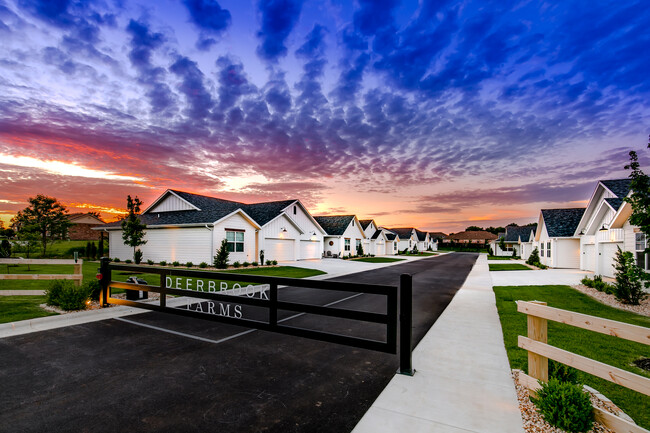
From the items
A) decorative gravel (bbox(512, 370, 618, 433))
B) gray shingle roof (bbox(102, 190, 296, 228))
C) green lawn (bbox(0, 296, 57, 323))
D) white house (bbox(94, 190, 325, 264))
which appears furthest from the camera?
gray shingle roof (bbox(102, 190, 296, 228))

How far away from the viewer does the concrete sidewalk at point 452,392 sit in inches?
139

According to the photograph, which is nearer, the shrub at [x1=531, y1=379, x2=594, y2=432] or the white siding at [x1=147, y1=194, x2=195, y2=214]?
the shrub at [x1=531, y1=379, x2=594, y2=432]

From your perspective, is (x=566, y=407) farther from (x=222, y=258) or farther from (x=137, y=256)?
(x=137, y=256)

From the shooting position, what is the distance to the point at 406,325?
5.00 meters

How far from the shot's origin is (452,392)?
436cm

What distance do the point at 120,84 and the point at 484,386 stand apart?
1708 cm

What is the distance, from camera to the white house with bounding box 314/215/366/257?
4278cm

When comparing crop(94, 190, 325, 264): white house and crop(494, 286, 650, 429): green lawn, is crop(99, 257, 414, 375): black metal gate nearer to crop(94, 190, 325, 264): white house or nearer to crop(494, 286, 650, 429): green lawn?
crop(494, 286, 650, 429): green lawn

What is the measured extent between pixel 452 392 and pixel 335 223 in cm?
4142

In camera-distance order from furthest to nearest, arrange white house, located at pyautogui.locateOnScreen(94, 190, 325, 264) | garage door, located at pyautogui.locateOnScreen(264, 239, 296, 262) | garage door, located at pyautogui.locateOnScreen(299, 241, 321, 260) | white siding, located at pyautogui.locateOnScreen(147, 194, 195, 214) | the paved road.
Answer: garage door, located at pyautogui.locateOnScreen(299, 241, 321, 260) < garage door, located at pyautogui.locateOnScreen(264, 239, 296, 262) < white siding, located at pyautogui.locateOnScreen(147, 194, 195, 214) < white house, located at pyautogui.locateOnScreen(94, 190, 325, 264) < the paved road

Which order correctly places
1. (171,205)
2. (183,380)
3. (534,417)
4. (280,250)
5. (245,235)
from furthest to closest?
(280,250) → (171,205) → (245,235) → (183,380) → (534,417)

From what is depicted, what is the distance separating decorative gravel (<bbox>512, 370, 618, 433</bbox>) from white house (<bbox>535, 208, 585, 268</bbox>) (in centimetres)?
2999

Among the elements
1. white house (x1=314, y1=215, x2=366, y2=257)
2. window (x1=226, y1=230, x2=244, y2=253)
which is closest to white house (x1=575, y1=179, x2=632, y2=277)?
window (x1=226, y1=230, x2=244, y2=253)

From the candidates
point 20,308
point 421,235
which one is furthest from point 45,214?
point 421,235
